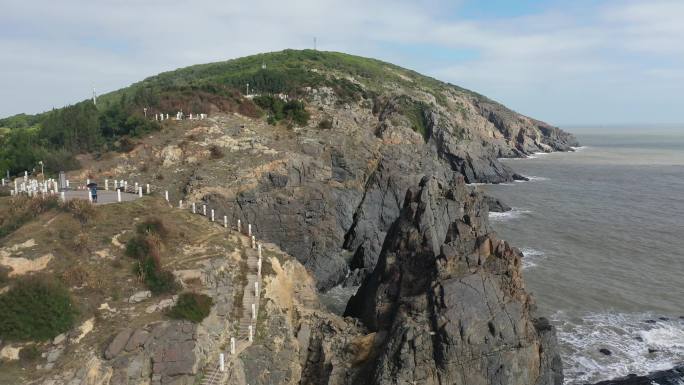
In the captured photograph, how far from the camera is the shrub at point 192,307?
19.6 metres

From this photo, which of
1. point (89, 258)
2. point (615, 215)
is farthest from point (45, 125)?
point (615, 215)

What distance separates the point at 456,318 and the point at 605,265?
28416mm

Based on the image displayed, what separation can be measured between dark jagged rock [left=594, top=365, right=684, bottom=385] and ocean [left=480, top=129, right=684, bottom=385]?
2.45ft

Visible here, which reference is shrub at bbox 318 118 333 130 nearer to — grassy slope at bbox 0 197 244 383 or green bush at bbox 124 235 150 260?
grassy slope at bbox 0 197 244 383

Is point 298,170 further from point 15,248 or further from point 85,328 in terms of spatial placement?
point 85,328

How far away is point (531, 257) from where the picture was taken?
46.1 metres

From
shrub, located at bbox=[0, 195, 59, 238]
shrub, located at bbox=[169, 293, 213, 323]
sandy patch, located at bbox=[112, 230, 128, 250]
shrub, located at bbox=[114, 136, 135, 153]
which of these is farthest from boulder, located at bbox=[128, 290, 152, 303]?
shrub, located at bbox=[114, 136, 135, 153]

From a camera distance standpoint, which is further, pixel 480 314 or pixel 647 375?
pixel 647 375

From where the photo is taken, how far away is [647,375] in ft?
89.1

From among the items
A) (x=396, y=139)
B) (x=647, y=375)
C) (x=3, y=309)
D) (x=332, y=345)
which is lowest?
(x=647, y=375)

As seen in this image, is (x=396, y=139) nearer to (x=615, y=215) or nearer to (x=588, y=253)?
(x=588, y=253)

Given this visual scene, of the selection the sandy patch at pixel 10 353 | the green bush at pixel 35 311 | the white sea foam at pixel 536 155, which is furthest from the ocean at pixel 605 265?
the white sea foam at pixel 536 155

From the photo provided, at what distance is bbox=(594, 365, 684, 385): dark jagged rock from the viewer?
26.2m

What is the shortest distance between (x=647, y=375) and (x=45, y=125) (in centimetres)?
5451
